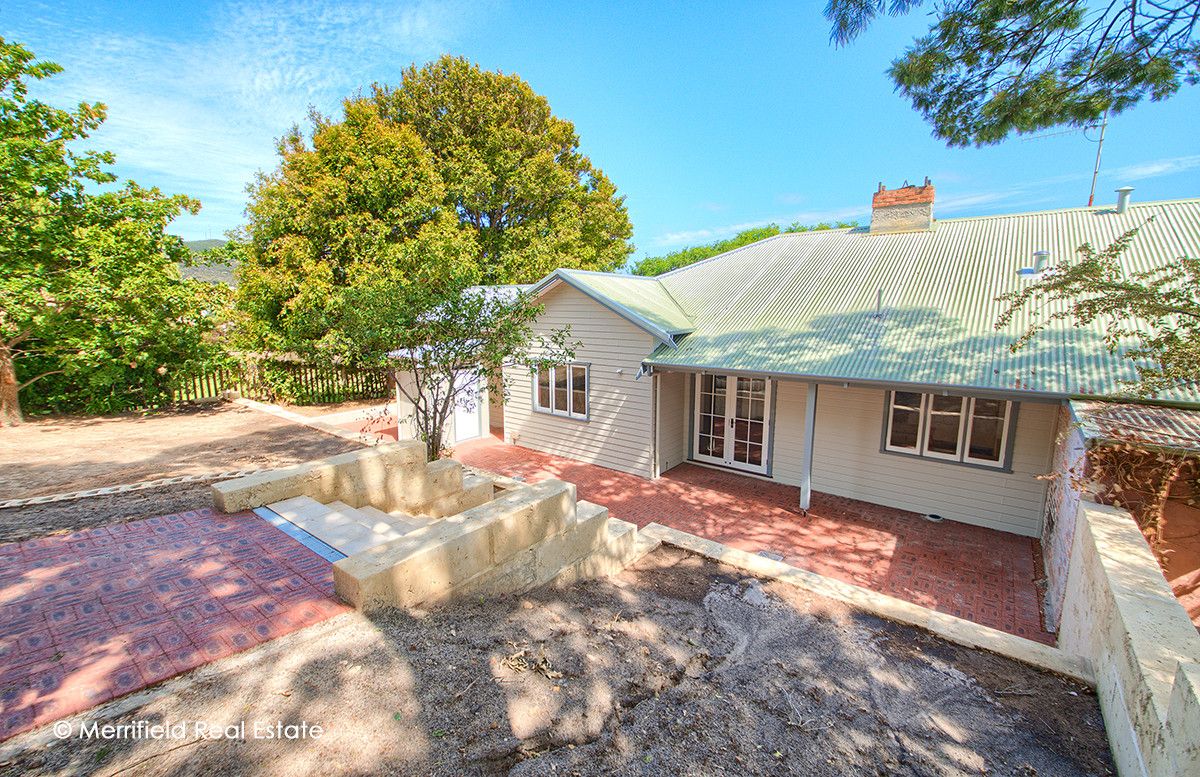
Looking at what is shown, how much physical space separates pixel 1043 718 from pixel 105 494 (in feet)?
30.6

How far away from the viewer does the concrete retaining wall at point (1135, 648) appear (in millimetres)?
2021

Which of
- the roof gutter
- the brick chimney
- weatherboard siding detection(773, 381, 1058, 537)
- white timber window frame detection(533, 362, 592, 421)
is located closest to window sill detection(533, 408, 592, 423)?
white timber window frame detection(533, 362, 592, 421)

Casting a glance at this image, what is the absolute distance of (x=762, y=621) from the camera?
4.34 meters

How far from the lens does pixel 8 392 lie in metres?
10.3

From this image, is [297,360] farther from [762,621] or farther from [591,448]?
[762,621]

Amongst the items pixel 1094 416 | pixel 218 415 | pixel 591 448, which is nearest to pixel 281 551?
pixel 591 448

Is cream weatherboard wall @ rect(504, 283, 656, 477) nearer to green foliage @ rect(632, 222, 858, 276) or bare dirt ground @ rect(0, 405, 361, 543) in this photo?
bare dirt ground @ rect(0, 405, 361, 543)

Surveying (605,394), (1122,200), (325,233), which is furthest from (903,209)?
(325,233)

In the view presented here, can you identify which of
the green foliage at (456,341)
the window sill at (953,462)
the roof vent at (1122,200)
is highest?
the roof vent at (1122,200)

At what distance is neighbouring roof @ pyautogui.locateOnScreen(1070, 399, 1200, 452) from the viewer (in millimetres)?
4270

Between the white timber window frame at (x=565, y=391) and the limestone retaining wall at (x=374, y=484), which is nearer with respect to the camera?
the limestone retaining wall at (x=374, y=484)

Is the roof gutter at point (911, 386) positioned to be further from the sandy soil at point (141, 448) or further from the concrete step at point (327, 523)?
the sandy soil at point (141, 448)

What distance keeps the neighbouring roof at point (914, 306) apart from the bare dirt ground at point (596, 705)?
4.42 meters

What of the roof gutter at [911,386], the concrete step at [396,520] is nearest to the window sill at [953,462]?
the roof gutter at [911,386]
